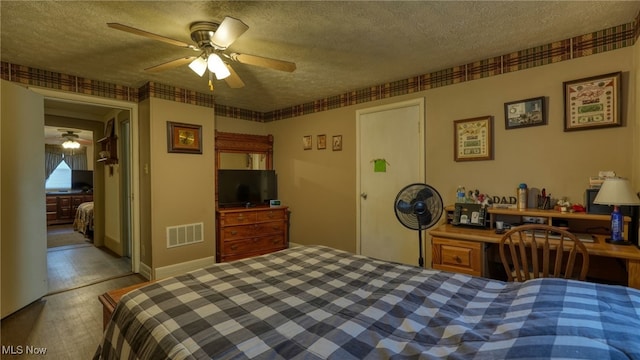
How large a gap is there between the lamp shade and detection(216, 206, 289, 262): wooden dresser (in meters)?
3.34

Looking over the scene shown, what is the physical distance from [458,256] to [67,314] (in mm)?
3329

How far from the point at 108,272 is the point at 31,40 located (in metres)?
2.62

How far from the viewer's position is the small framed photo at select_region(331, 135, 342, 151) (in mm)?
3754

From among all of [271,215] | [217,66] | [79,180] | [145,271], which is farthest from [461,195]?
[79,180]

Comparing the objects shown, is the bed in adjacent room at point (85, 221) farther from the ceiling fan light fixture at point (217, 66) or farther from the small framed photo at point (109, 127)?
the ceiling fan light fixture at point (217, 66)

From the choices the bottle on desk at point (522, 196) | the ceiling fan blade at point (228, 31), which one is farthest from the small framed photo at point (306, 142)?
the bottle on desk at point (522, 196)

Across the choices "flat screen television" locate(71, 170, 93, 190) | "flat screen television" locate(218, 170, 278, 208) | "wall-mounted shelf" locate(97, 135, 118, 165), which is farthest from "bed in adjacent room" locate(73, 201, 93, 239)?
"flat screen television" locate(218, 170, 278, 208)

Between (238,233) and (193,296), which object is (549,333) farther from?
(238,233)

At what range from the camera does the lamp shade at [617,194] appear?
5.65 ft

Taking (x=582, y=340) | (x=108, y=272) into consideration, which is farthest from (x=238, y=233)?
(x=582, y=340)

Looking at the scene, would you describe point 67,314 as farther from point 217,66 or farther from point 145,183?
point 217,66

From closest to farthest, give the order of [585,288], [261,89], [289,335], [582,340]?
1. [582,340]
2. [289,335]
3. [585,288]
4. [261,89]

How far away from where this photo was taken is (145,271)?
339cm

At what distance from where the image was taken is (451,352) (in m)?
0.86
